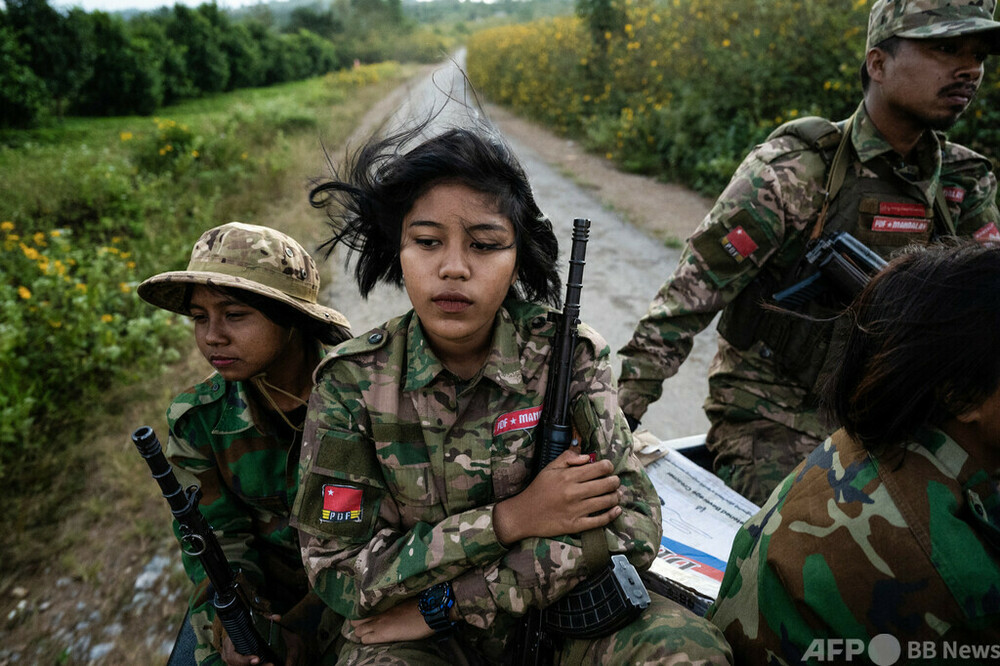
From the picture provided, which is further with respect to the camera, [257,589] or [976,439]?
[257,589]

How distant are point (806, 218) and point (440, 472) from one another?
157 centimetres

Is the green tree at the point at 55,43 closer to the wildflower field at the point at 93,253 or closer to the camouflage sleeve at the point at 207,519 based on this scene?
the wildflower field at the point at 93,253

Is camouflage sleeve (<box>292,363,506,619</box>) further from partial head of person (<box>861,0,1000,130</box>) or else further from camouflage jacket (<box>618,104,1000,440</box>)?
partial head of person (<box>861,0,1000,130</box>)

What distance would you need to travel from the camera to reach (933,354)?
3.52 feet

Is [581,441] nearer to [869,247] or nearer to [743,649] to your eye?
[743,649]

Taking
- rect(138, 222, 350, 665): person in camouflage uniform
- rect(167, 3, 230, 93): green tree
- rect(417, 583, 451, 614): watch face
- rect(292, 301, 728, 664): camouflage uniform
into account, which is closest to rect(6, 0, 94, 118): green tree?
rect(167, 3, 230, 93): green tree

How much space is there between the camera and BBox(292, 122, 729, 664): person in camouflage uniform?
145 cm

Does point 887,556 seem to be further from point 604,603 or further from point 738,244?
point 738,244

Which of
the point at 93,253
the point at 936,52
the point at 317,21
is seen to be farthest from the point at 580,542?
the point at 317,21

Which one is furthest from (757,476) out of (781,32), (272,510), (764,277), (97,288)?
(781,32)

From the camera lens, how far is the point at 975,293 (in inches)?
41.9

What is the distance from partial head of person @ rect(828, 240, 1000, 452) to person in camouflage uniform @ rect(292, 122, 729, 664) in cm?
61

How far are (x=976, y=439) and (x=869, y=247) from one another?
122cm

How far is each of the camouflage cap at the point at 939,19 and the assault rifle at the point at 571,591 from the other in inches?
53.8
